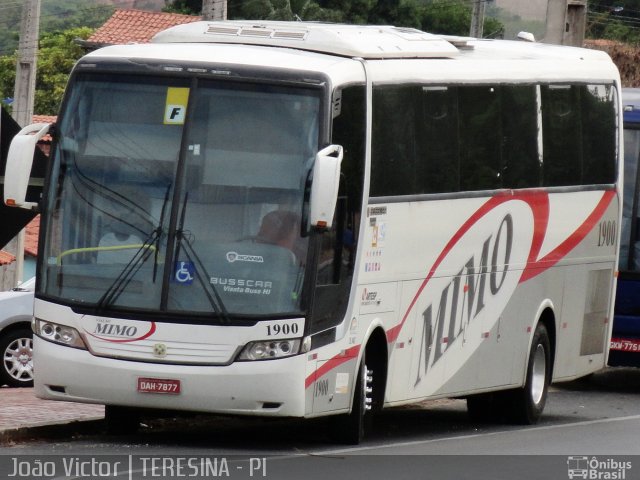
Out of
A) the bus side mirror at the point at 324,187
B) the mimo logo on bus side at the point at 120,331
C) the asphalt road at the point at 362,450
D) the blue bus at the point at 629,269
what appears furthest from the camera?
the blue bus at the point at 629,269

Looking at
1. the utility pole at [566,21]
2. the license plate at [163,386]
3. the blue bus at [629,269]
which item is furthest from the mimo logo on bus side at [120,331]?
the utility pole at [566,21]

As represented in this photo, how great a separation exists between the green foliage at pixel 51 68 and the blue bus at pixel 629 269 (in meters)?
60.6

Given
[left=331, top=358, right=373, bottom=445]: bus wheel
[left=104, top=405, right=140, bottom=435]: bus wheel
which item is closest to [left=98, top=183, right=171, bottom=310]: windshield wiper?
[left=104, top=405, right=140, bottom=435]: bus wheel

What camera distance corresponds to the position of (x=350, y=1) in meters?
82.7

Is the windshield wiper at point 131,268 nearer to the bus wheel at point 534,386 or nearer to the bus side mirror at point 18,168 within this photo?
the bus side mirror at point 18,168

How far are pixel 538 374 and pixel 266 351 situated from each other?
5872 mm

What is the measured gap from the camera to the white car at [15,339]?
Answer: 19.5 meters

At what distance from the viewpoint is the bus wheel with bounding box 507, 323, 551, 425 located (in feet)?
55.2

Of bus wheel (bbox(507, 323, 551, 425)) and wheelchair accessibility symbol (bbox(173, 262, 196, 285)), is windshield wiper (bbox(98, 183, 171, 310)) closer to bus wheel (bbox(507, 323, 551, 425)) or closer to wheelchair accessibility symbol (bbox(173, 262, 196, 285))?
wheelchair accessibility symbol (bbox(173, 262, 196, 285))

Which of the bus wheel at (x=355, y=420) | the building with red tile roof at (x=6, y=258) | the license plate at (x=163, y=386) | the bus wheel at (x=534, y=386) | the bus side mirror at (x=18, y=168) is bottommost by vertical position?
the building with red tile roof at (x=6, y=258)

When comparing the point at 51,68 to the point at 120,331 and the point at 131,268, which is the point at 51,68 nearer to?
the point at 131,268

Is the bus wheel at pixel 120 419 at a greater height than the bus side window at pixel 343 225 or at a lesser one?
lesser

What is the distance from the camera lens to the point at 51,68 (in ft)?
276

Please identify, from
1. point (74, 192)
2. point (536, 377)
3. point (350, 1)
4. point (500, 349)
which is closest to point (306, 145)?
point (74, 192)
